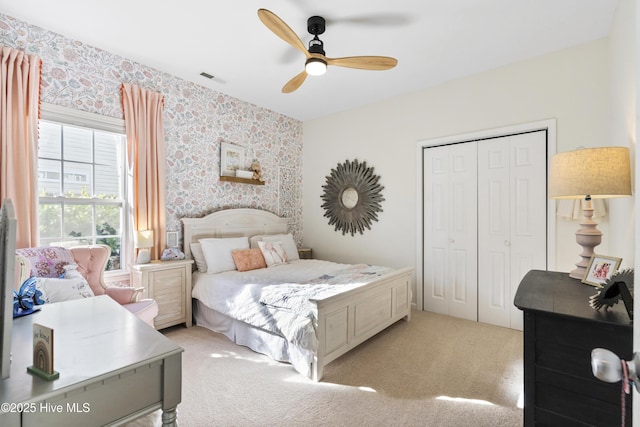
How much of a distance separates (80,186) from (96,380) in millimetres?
2828

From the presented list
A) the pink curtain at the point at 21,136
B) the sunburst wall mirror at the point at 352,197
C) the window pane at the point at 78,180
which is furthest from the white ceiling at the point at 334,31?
the sunburst wall mirror at the point at 352,197

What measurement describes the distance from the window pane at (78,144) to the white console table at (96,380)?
2.27m

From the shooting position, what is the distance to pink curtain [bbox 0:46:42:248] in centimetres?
246

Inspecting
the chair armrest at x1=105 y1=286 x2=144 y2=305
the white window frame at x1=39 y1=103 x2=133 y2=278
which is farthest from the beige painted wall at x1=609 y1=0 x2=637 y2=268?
the white window frame at x1=39 y1=103 x2=133 y2=278

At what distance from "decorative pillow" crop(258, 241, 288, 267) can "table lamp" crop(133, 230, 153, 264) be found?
124 centimetres

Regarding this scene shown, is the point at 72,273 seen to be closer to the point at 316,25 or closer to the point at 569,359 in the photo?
the point at 316,25

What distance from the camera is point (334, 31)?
2.70m

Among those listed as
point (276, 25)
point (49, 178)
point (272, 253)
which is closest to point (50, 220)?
point (49, 178)

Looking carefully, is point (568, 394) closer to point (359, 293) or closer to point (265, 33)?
point (359, 293)

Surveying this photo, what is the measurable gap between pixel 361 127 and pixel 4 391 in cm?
432

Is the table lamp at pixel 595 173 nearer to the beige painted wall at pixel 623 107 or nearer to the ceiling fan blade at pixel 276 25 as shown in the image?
the beige painted wall at pixel 623 107

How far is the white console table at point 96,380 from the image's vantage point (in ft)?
2.68

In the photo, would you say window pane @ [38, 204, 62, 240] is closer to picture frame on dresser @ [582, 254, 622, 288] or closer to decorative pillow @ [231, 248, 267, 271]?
decorative pillow @ [231, 248, 267, 271]

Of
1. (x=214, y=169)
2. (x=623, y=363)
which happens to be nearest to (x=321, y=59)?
(x=214, y=169)
